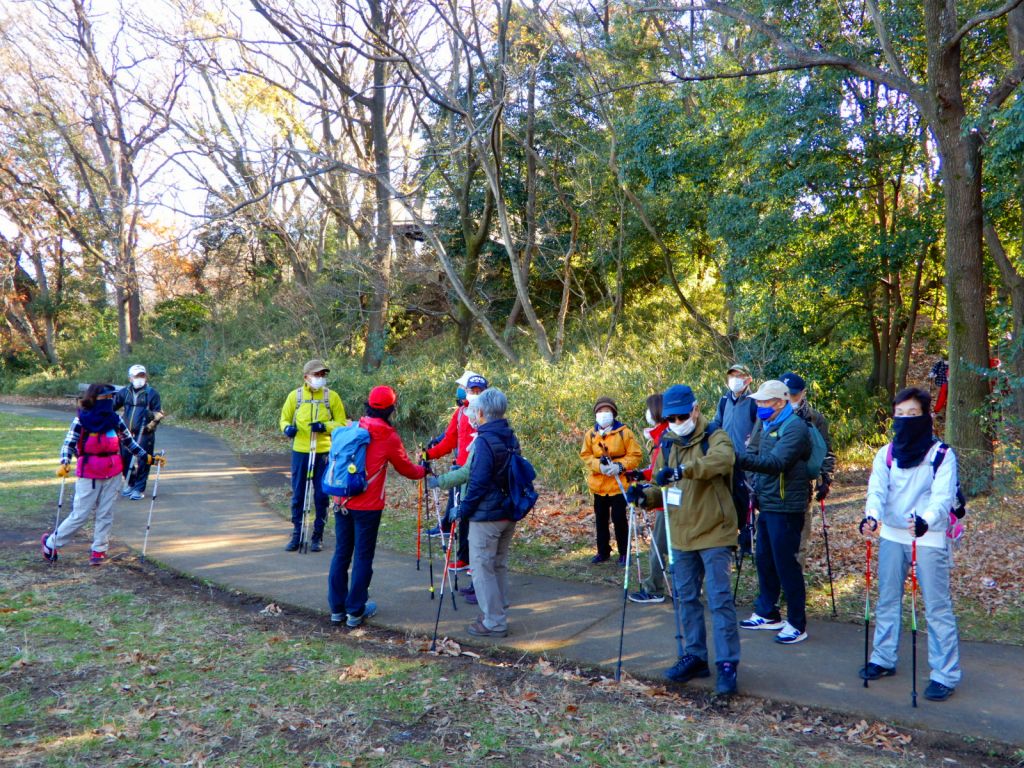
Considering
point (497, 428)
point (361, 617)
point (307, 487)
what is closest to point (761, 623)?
point (497, 428)

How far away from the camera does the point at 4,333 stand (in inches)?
1387

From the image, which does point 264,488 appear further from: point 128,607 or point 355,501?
point 355,501

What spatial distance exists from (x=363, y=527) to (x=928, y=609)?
3.99 m

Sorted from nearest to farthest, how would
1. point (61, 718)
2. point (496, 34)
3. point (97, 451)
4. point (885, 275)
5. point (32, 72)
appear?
point (61, 718), point (97, 451), point (885, 275), point (496, 34), point (32, 72)

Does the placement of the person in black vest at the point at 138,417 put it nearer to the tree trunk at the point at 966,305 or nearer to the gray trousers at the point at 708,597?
the gray trousers at the point at 708,597

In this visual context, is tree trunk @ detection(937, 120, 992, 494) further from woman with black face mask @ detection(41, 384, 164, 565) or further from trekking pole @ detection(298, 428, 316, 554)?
woman with black face mask @ detection(41, 384, 164, 565)

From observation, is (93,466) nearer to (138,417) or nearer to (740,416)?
(138,417)

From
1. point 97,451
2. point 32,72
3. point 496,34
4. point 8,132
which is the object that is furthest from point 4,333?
point 97,451

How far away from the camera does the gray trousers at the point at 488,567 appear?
20.2ft

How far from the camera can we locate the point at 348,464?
20.5 feet

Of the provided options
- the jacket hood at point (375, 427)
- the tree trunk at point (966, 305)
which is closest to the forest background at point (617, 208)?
the tree trunk at point (966, 305)

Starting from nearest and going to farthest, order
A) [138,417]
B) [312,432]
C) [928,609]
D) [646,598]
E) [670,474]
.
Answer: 1. [928,609]
2. [670,474]
3. [646,598]
4. [312,432]
5. [138,417]

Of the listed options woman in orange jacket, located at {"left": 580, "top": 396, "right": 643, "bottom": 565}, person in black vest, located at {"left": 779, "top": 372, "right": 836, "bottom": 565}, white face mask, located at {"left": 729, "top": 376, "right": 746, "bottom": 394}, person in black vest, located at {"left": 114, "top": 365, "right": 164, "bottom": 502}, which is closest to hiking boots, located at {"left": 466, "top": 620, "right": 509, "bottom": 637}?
woman in orange jacket, located at {"left": 580, "top": 396, "right": 643, "bottom": 565}

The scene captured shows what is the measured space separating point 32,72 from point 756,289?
975 inches
